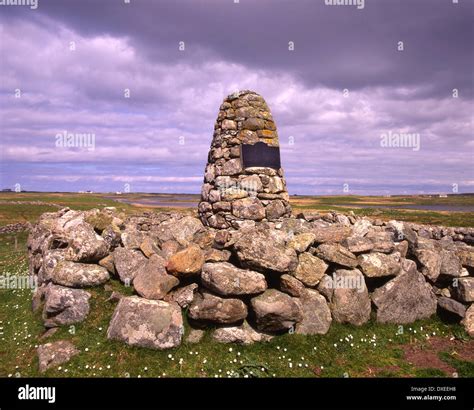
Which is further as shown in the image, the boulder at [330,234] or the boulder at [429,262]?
the boulder at [429,262]

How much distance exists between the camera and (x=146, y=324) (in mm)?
8945

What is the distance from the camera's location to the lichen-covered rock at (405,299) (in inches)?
428

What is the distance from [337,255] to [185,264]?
498cm

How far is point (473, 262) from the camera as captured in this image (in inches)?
482

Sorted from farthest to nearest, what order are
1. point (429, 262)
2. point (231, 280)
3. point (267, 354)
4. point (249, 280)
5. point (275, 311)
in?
point (429, 262), point (249, 280), point (231, 280), point (275, 311), point (267, 354)

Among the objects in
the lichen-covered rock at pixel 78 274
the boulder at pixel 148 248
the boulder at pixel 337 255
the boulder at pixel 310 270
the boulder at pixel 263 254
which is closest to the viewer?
the boulder at pixel 263 254

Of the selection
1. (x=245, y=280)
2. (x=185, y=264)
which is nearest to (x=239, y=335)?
(x=245, y=280)

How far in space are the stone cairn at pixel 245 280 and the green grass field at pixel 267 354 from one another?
0.29 meters

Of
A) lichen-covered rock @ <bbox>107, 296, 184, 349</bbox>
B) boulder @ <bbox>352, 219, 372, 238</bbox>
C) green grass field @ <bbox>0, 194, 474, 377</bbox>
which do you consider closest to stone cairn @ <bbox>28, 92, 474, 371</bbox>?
lichen-covered rock @ <bbox>107, 296, 184, 349</bbox>

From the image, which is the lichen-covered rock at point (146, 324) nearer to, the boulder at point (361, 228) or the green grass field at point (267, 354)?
the green grass field at point (267, 354)

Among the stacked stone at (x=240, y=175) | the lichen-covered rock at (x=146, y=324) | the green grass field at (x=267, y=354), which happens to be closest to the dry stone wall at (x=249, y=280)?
the lichen-covered rock at (x=146, y=324)

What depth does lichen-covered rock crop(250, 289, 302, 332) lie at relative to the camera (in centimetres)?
939

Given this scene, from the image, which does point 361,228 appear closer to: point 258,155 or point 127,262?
point 258,155

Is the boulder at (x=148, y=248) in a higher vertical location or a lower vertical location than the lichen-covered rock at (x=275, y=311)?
higher
